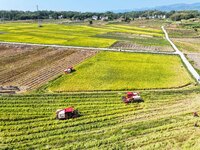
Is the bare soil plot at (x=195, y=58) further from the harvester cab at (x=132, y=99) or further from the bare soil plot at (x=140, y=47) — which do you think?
the harvester cab at (x=132, y=99)

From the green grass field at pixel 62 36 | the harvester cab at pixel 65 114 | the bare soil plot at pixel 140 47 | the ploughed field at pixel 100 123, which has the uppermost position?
the green grass field at pixel 62 36

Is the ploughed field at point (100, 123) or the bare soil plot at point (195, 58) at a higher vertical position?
the bare soil plot at point (195, 58)

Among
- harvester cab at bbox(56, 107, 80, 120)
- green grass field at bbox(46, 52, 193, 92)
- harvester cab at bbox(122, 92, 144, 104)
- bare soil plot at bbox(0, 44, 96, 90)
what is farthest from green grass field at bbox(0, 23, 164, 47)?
harvester cab at bbox(56, 107, 80, 120)

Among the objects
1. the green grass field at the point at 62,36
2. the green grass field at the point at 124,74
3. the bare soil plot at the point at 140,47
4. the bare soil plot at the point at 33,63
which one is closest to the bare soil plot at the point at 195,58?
the green grass field at the point at 124,74

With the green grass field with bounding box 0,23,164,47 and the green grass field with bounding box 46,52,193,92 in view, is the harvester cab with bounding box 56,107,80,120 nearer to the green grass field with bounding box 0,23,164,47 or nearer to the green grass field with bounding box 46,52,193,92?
the green grass field with bounding box 46,52,193,92

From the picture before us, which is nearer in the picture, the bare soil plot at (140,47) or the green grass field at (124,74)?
the green grass field at (124,74)

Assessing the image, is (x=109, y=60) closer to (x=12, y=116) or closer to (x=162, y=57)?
(x=162, y=57)

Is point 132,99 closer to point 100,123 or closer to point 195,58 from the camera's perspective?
point 100,123
